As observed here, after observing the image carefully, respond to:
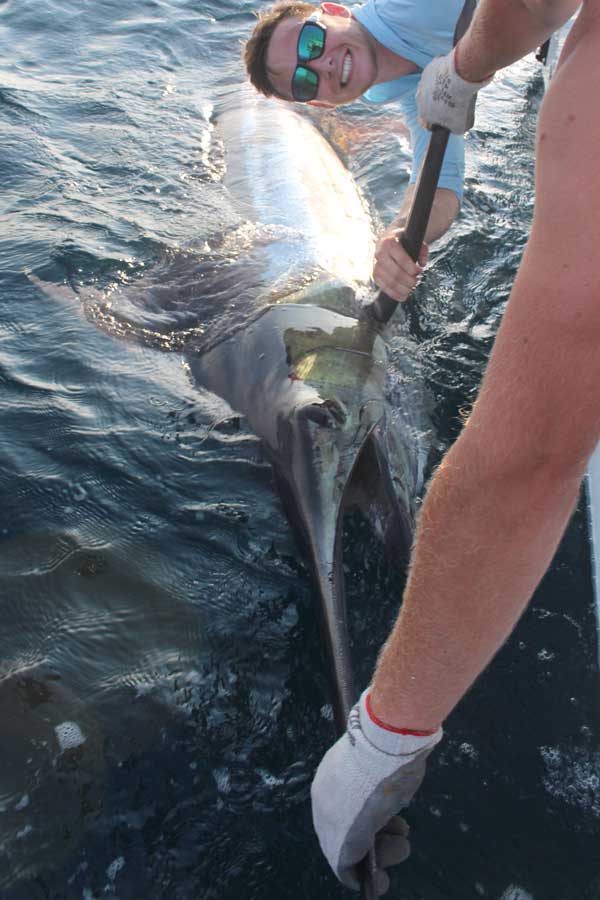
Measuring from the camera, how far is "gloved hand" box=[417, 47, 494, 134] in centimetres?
305

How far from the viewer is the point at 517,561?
161 cm

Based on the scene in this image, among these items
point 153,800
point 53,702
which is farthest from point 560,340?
point 53,702

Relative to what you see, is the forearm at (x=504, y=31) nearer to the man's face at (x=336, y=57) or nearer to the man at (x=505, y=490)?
the man at (x=505, y=490)

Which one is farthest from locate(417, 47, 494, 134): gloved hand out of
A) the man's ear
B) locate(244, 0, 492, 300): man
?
the man's ear

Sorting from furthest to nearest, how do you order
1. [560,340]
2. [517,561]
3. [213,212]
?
1. [213,212]
2. [517,561]
3. [560,340]

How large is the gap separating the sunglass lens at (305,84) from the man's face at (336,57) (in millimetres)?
23

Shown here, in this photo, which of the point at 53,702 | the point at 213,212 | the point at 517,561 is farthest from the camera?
the point at 213,212

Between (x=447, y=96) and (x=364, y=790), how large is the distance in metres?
2.52

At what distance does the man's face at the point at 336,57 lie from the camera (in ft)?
13.5

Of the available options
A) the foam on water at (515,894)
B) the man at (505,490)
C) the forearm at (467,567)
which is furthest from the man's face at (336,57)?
the foam on water at (515,894)

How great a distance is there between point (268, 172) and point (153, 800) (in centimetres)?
438

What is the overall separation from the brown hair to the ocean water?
40.0 inches

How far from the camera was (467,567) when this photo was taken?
5.26 ft

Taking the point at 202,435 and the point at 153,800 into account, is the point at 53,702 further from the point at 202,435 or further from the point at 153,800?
the point at 202,435
